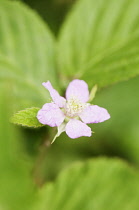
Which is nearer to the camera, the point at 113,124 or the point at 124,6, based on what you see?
the point at 124,6

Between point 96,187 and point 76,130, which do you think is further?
point 96,187

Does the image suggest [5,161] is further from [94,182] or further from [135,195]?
[135,195]

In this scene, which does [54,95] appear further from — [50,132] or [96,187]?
[96,187]

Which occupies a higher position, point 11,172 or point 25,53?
point 25,53

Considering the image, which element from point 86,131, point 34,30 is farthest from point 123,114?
point 86,131

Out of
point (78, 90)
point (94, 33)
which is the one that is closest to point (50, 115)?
point (78, 90)

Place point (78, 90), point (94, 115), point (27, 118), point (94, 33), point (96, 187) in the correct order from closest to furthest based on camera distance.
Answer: point (27, 118) < point (94, 115) < point (78, 90) < point (96, 187) < point (94, 33)

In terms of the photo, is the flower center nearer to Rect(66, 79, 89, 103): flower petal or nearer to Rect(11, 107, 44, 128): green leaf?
Rect(66, 79, 89, 103): flower petal
